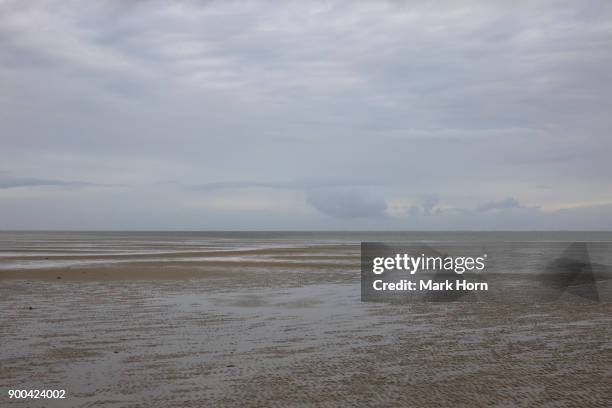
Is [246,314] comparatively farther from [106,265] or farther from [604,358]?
[106,265]

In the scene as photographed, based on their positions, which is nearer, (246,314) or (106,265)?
(246,314)

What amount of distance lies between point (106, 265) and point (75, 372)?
2926 centimetres

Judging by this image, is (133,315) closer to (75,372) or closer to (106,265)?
(75,372)

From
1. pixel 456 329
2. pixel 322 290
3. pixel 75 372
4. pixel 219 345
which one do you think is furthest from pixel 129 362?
pixel 322 290

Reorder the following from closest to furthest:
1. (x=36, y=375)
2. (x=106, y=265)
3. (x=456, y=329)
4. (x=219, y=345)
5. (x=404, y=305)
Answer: (x=36, y=375)
(x=219, y=345)
(x=456, y=329)
(x=404, y=305)
(x=106, y=265)

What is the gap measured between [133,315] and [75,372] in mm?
6885

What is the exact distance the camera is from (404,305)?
2036 centimetres

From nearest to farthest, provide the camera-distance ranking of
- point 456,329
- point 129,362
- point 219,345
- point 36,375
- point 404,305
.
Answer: point 36,375, point 129,362, point 219,345, point 456,329, point 404,305

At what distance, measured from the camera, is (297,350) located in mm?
13008

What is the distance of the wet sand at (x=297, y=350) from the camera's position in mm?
9664

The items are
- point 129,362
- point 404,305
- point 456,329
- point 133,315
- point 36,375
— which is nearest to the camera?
point 36,375

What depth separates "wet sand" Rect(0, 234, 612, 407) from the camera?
9664 mm

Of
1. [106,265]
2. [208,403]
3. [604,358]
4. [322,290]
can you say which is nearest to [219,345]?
[208,403]

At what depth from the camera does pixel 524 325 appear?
16328 mm
